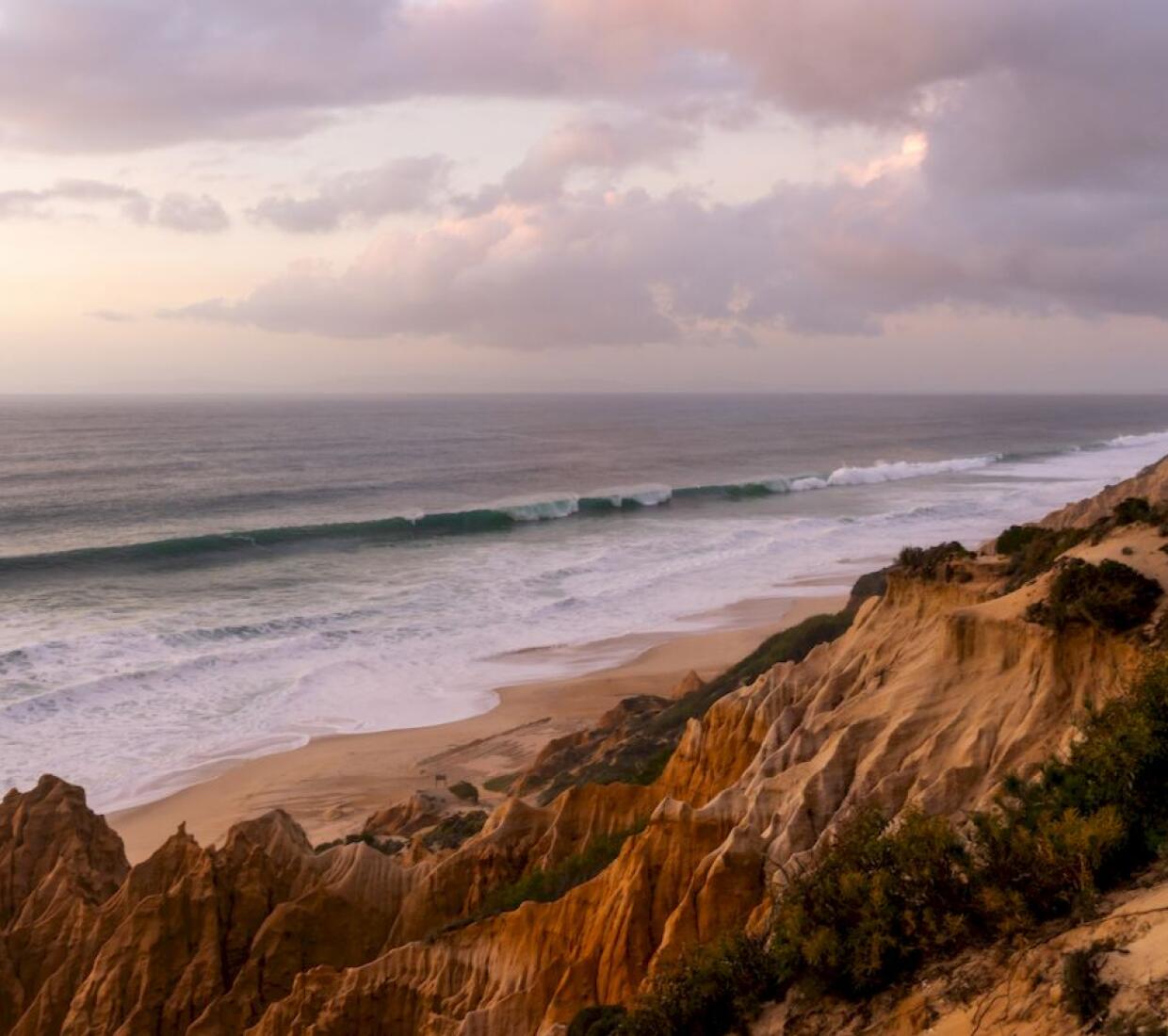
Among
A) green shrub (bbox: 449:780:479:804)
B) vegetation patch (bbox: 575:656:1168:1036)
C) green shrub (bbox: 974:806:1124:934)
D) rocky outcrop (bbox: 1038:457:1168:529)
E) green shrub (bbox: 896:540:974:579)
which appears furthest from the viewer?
rocky outcrop (bbox: 1038:457:1168:529)

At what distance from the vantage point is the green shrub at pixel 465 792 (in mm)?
23109

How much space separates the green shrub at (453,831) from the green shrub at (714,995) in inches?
380

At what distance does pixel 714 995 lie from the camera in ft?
28.9

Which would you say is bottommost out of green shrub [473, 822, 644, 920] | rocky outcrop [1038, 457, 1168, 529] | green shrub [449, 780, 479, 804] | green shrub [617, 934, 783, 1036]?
green shrub [449, 780, 479, 804]

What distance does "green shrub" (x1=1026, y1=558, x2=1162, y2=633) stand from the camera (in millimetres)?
12805

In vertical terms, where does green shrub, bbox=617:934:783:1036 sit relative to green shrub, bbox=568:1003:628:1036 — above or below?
above

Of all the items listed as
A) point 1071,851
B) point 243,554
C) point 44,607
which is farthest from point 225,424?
point 1071,851

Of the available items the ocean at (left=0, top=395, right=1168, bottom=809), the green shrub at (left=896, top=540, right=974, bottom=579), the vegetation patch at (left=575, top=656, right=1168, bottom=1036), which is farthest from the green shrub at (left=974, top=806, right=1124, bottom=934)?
the ocean at (left=0, top=395, right=1168, bottom=809)

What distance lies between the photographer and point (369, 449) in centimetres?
10781

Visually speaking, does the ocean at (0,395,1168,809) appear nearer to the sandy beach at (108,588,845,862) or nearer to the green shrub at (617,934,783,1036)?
the sandy beach at (108,588,845,862)

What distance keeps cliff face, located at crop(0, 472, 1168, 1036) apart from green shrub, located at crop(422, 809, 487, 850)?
2.64m

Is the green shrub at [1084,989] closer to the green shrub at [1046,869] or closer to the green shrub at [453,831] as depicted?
the green shrub at [1046,869]

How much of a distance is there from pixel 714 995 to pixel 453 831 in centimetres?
1142

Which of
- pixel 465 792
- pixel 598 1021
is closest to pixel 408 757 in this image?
pixel 465 792
